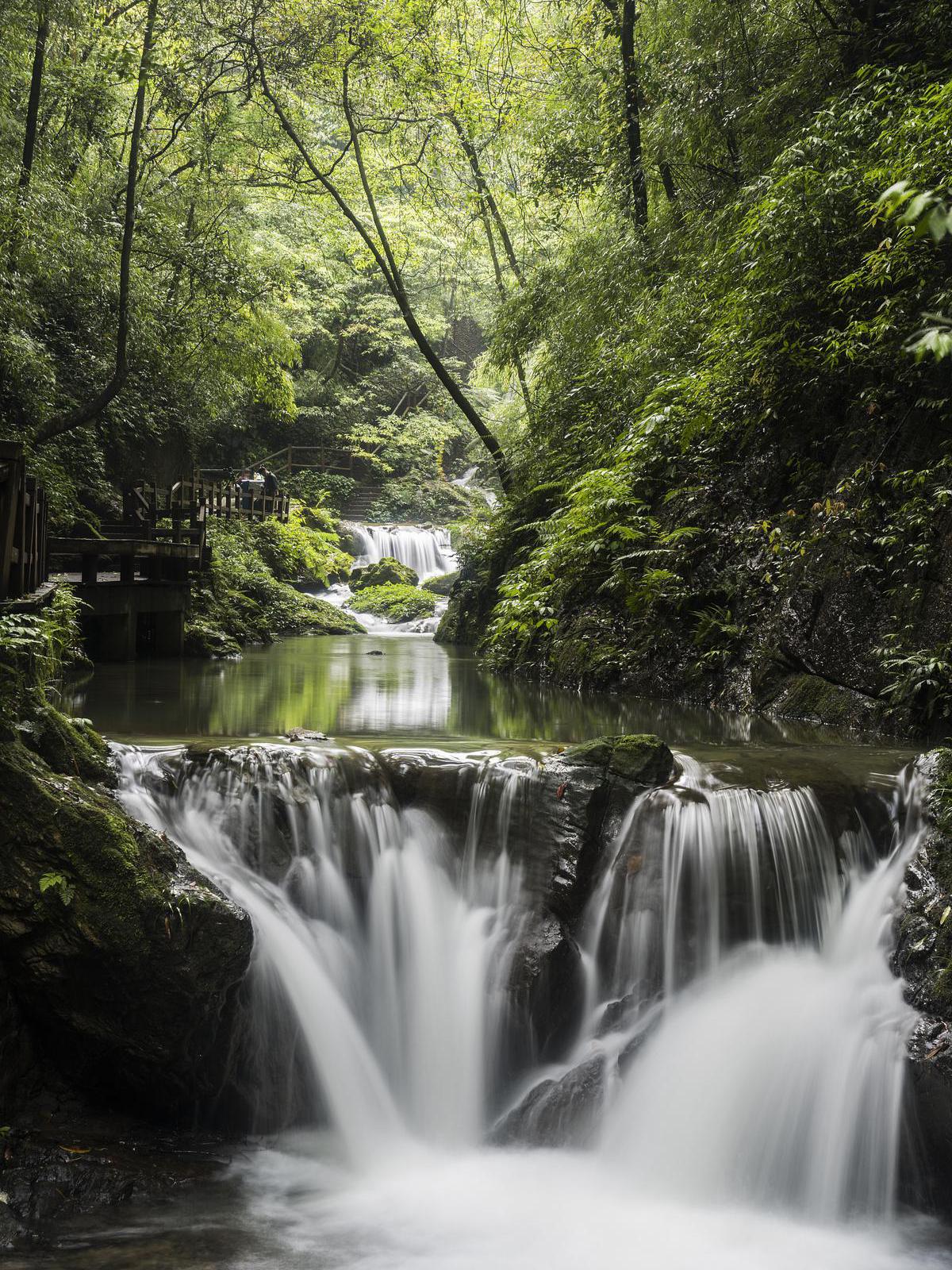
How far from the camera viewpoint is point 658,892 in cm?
474

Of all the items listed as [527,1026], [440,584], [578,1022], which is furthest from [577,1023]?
[440,584]

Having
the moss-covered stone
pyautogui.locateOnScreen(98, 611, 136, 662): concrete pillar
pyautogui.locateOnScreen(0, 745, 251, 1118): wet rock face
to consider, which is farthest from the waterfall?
pyautogui.locateOnScreen(0, 745, 251, 1118): wet rock face

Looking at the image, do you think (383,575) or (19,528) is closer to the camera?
(19,528)

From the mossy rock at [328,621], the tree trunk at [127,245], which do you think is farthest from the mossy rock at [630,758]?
the mossy rock at [328,621]

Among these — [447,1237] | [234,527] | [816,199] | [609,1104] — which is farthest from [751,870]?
[234,527]

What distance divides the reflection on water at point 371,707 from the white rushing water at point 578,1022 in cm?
120

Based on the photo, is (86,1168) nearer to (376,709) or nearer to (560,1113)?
(560,1113)

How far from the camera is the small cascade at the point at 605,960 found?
13.1 feet

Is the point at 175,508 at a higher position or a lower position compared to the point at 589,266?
lower

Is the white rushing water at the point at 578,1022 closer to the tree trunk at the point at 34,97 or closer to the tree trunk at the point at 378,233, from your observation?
the tree trunk at the point at 378,233

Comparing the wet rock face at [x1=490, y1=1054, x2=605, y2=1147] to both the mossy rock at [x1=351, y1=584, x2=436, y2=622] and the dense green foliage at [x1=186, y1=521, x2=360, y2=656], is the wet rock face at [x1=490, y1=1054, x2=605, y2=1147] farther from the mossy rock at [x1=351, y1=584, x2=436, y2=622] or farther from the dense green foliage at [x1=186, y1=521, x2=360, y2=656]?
the mossy rock at [x1=351, y1=584, x2=436, y2=622]

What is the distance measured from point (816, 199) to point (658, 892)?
6506 millimetres

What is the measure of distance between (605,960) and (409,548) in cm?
2707

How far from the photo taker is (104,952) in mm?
3814
